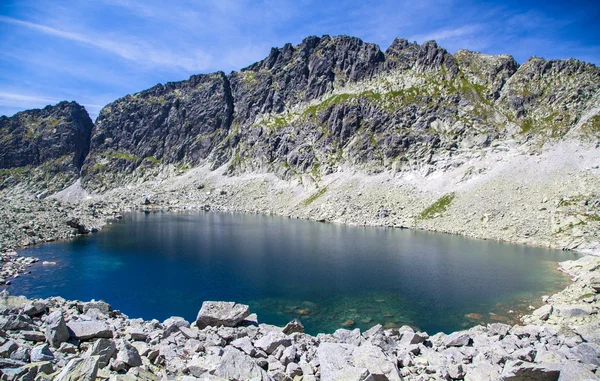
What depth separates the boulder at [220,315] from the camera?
2327 cm

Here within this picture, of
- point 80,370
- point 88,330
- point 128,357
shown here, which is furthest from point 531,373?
point 88,330

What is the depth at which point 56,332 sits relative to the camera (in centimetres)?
1509

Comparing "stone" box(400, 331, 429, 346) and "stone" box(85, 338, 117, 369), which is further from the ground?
"stone" box(85, 338, 117, 369)

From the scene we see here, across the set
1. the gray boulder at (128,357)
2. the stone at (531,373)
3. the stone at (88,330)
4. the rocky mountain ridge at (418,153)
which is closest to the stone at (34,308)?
the stone at (88,330)

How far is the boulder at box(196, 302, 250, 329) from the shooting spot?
76.3 ft

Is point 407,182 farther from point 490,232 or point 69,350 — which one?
point 69,350

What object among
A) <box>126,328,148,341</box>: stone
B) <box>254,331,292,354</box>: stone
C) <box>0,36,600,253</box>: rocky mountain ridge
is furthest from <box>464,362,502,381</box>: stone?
<box>0,36,600,253</box>: rocky mountain ridge

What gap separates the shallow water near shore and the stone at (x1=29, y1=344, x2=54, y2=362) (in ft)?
57.0

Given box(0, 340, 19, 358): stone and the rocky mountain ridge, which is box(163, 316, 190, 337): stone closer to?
box(0, 340, 19, 358): stone

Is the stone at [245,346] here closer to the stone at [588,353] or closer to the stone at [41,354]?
the stone at [41,354]

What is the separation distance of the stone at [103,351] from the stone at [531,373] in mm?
17024

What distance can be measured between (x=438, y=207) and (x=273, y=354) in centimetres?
9316

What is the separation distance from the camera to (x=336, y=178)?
464ft

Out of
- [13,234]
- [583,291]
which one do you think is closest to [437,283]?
[583,291]
